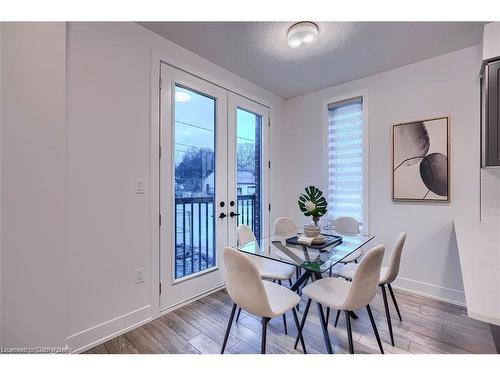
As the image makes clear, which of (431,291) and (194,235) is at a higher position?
(194,235)

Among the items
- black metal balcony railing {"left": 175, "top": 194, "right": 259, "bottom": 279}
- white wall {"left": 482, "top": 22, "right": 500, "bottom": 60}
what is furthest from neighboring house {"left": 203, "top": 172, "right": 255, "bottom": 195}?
white wall {"left": 482, "top": 22, "right": 500, "bottom": 60}

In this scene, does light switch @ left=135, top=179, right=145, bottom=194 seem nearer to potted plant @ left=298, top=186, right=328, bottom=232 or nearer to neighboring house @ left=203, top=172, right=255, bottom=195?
neighboring house @ left=203, top=172, right=255, bottom=195

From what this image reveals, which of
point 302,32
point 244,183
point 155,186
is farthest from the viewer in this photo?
point 244,183

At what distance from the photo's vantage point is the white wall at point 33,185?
4.30 feet

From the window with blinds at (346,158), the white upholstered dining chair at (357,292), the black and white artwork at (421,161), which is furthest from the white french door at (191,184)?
the black and white artwork at (421,161)

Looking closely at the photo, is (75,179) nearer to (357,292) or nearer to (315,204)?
(315,204)

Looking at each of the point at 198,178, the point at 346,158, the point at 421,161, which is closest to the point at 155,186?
the point at 198,178

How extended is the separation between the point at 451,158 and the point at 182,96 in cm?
279

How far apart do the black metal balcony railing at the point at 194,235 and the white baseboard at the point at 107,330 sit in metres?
0.42

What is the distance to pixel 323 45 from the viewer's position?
2.20 metres

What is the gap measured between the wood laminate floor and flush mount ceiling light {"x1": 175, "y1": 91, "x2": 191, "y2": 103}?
2.04 metres

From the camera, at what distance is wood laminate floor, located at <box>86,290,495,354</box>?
5.38 feet

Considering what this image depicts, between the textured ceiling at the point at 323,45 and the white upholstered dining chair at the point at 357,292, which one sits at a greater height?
the textured ceiling at the point at 323,45

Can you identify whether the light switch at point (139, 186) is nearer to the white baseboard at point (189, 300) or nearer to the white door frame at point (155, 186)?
the white door frame at point (155, 186)
